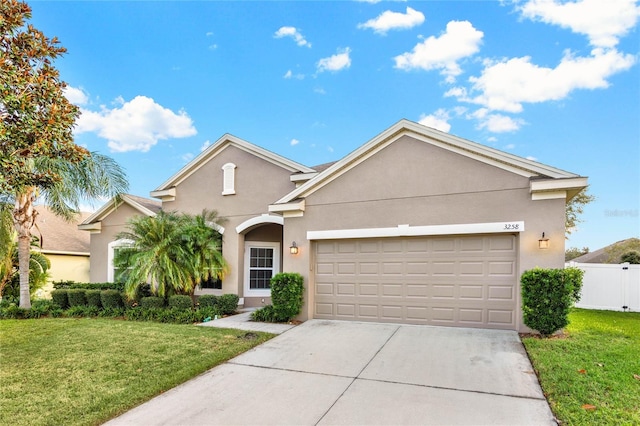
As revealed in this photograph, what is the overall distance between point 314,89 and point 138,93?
7.93m

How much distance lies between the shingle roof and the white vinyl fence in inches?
899

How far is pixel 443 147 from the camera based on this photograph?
8.95 meters

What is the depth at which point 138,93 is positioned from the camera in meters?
16.2

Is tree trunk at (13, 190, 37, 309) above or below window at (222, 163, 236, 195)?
below

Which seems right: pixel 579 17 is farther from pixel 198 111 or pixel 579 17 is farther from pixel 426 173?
pixel 198 111

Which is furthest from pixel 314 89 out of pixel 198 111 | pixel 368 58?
pixel 198 111

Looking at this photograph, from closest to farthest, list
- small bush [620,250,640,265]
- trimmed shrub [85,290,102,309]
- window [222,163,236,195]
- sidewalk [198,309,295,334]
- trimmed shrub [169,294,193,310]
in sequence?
sidewalk [198,309,295,334]
trimmed shrub [169,294,193,310]
trimmed shrub [85,290,102,309]
window [222,163,236,195]
small bush [620,250,640,265]

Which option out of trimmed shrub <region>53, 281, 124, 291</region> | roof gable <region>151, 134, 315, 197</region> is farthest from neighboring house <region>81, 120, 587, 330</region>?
trimmed shrub <region>53, 281, 124, 291</region>

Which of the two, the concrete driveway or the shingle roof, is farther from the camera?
the shingle roof

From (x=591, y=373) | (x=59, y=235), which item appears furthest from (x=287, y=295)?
(x=59, y=235)

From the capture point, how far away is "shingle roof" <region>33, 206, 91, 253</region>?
1894 centimetres

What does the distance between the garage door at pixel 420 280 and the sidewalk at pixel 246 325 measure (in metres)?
1.32

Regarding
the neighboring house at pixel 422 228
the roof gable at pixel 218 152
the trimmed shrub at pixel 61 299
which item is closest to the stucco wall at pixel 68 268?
the trimmed shrub at pixel 61 299

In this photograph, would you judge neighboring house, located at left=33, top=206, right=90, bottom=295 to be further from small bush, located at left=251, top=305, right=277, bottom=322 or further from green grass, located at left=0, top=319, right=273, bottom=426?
small bush, located at left=251, top=305, right=277, bottom=322
